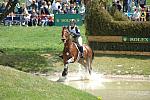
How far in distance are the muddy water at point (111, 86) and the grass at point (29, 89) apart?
4.79 metres

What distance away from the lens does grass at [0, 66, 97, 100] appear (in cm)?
1202

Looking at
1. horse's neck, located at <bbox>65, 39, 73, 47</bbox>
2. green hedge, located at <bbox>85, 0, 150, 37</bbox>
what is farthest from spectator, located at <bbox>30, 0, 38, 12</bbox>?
horse's neck, located at <bbox>65, 39, 73, 47</bbox>

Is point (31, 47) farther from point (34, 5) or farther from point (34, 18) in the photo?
point (34, 5)

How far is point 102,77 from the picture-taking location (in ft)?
75.9

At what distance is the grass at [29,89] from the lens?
12023 millimetres

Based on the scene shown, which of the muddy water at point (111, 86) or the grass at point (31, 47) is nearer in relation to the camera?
the muddy water at point (111, 86)

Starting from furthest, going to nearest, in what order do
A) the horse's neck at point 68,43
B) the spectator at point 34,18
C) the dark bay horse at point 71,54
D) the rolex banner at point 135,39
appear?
the spectator at point 34,18 → the rolex banner at point 135,39 → the horse's neck at point 68,43 → the dark bay horse at point 71,54

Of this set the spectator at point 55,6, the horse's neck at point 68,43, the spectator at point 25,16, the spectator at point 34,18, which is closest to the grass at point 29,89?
the horse's neck at point 68,43

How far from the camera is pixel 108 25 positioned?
2819 cm

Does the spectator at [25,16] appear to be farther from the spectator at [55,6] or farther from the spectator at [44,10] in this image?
the spectator at [55,6]

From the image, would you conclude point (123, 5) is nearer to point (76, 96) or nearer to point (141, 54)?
point (141, 54)

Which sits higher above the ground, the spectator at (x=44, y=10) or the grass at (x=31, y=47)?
the spectator at (x=44, y=10)

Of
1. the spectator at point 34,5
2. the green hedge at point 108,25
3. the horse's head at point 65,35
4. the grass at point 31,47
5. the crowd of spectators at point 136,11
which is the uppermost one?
the horse's head at point 65,35

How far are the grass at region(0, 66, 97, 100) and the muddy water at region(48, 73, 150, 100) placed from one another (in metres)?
4.79
